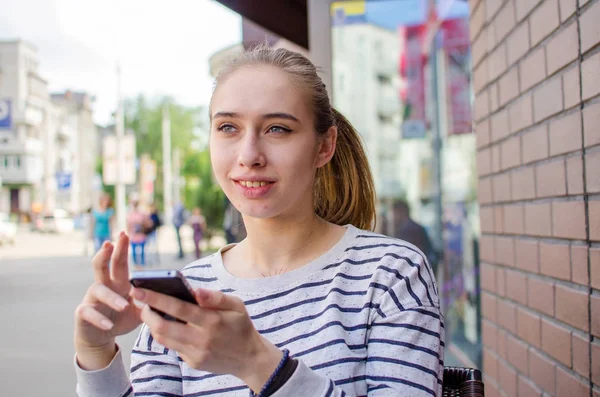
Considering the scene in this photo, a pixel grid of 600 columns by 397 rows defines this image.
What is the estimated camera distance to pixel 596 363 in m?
1.47

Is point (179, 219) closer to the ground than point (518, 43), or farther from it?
closer to the ground

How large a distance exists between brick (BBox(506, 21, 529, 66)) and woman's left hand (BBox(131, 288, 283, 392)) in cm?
144

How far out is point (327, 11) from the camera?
3758 mm

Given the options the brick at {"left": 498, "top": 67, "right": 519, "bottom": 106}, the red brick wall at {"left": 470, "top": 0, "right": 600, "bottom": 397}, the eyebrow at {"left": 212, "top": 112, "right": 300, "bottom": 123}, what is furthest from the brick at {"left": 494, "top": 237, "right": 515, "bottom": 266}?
the eyebrow at {"left": 212, "top": 112, "right": 300, "bottom": 123}

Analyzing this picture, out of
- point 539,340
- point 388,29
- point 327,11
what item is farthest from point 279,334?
point 388,29

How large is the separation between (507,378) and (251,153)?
149 centimetres

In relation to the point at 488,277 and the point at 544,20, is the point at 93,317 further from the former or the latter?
the point at 488,277

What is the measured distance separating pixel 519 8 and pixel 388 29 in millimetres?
6374

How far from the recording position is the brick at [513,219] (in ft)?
6.73

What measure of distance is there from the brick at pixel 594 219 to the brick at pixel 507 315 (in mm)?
736

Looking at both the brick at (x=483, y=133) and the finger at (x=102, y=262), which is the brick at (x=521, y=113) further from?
the finger at (x=102, y=262)

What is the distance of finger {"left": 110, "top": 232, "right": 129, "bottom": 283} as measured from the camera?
43.9 inches

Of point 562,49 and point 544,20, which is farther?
point 544,20

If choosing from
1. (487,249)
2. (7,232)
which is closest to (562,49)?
(487,249)
